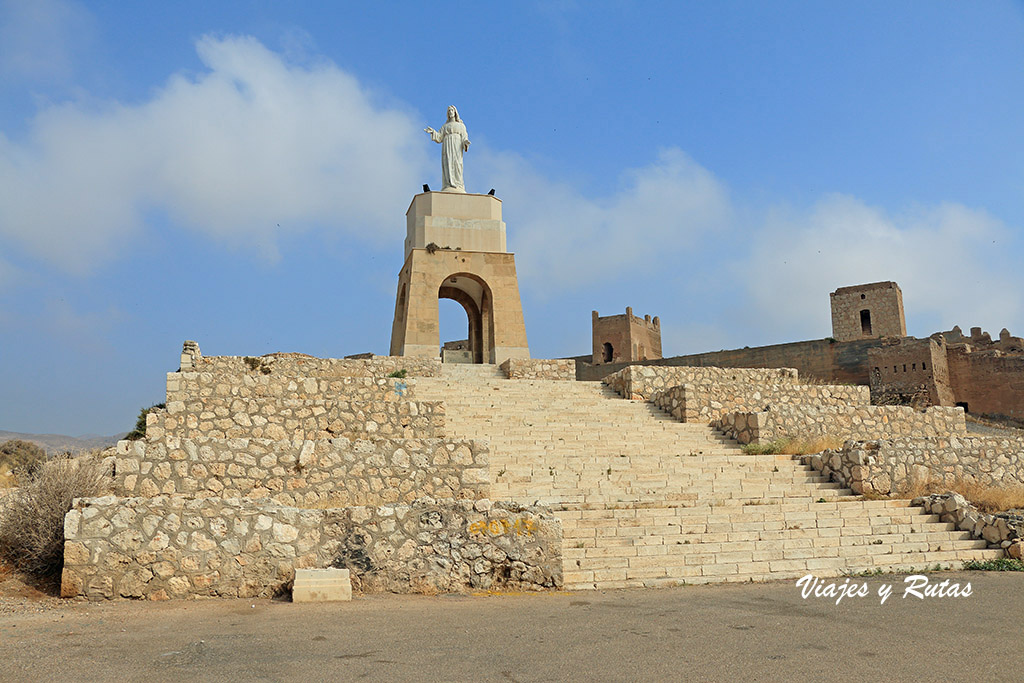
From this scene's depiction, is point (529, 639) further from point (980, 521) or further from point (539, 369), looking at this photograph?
point (539, 369)

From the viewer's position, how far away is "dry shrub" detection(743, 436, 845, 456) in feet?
40.0

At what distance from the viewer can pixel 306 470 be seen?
8.28 m

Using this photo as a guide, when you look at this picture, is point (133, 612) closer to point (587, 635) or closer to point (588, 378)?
→ point (587, 635)

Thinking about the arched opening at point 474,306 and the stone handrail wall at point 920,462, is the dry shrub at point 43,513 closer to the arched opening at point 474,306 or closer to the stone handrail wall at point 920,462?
the stone handrail wall at point 920,462

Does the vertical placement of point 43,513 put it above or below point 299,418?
below

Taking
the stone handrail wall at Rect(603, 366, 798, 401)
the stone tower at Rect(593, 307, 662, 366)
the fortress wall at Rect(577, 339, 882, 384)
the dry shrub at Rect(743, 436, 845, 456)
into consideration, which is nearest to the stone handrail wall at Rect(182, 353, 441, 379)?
the stone handrail wall at Rect(603, 366, 798, 401)

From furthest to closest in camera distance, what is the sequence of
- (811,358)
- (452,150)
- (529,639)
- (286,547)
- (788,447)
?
(811,358) → (452,150) → (788,447) → (286,547) → (529,639)

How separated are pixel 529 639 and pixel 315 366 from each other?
1198 cm

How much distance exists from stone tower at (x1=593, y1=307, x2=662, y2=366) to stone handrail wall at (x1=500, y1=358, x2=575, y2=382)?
2449cm

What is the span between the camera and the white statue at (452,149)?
22.0 meters

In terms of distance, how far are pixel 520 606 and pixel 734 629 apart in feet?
5.65

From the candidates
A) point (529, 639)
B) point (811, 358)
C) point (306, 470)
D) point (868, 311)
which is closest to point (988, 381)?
point (811, 358)

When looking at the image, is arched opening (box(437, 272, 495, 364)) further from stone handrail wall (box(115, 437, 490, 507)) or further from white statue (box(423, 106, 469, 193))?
stone handrail wall (box(115, 437, 490, 507))

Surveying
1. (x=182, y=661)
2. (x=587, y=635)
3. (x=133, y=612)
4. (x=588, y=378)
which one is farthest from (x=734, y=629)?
(x=588, y=378)
